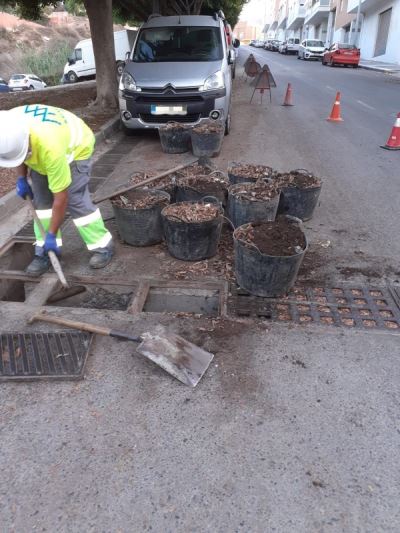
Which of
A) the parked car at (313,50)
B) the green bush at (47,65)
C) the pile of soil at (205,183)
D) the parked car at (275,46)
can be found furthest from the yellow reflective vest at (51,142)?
the parked car at (275,46)

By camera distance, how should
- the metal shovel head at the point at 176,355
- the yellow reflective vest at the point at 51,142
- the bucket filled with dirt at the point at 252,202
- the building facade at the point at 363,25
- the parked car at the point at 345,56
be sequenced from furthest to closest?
1. the building facade at the point at 363,25
2. the parked car at the point at 345,56
3. the bucket filled with dirt at the point at 252,202
4. the yellow reflective vest at the point at 51,142
5. the metal shovel head at the point at 176,355

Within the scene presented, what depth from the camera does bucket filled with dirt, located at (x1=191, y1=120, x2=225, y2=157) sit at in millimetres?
6950

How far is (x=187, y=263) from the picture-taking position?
3965 millimetres

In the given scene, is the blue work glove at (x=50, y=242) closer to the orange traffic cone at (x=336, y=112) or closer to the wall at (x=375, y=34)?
the orange traffic cone at (x=336, y=112)

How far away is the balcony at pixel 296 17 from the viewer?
210ft

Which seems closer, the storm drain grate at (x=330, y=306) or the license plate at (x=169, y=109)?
the storm drain grate at (x=330, y=306)

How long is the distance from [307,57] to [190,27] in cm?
3104

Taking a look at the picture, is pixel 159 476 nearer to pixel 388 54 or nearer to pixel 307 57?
pixel 388 54

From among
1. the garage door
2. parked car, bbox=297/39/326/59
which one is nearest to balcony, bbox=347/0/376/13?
the garage door

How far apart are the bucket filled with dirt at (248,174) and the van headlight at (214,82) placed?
2.89 meters

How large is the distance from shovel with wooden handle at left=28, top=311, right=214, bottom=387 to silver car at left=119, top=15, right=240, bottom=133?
5.53 meters

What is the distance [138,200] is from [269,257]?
1.77 metres

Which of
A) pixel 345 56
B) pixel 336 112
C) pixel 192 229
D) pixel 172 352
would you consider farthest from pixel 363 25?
pixel 172 352

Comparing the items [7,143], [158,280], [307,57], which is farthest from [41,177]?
[307,57]
